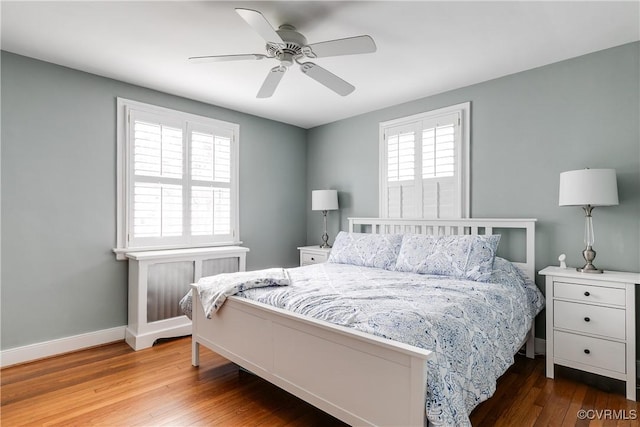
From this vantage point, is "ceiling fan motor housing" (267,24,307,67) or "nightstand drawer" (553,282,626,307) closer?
"ceiling fan motor housing" (267,24,307,67)

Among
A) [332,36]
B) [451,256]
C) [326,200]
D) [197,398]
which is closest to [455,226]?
[451,256]

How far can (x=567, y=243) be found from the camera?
9.61 ft

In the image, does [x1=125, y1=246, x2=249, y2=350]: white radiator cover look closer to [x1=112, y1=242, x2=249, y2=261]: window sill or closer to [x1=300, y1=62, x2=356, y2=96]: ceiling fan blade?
[x1=112, y1=242, x2=249, y2=261]: window sill

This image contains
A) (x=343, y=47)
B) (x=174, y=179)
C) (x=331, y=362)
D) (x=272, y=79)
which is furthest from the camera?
(x=174, y=179)

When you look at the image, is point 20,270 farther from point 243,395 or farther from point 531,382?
point 531,382

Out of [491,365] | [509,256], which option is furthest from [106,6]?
[509,256]

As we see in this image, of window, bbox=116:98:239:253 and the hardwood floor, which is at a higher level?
window, bbox=116:98:239:253

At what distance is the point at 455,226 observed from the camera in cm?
354

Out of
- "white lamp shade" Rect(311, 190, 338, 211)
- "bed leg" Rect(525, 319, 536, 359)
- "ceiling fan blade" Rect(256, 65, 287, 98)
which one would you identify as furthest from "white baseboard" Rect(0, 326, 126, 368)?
"bed leg" Rect(525, 319, 536, 359)

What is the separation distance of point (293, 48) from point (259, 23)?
409 millimetres

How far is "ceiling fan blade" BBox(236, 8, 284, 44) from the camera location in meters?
1.80

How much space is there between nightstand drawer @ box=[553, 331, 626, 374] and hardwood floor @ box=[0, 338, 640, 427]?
7.4 inches

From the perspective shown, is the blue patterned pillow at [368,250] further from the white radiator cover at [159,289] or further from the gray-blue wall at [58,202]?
the gray-blue wall at [58,202]

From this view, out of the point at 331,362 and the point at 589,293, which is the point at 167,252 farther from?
the point at 589,293
